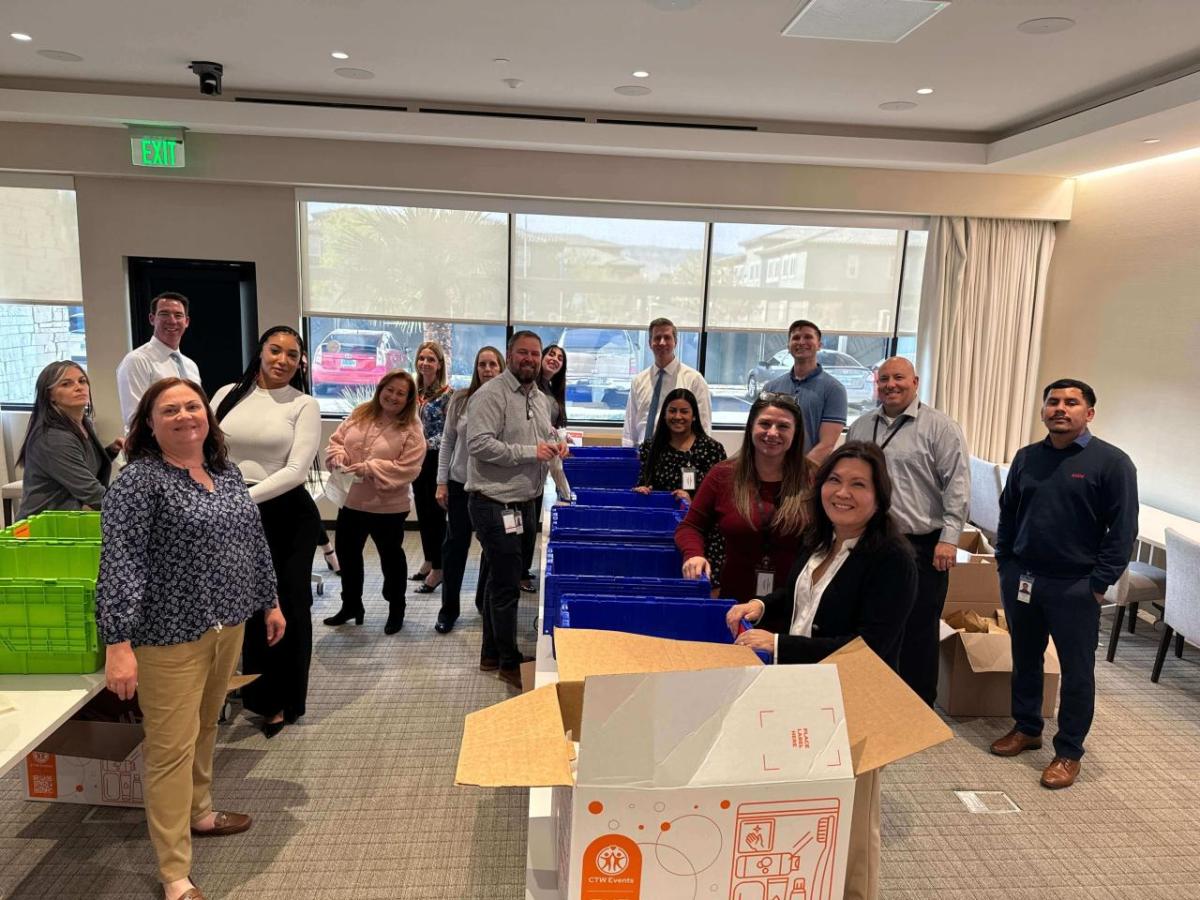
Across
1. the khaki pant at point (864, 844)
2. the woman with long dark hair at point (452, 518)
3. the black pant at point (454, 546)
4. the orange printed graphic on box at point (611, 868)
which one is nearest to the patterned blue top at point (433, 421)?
the woman with long dark hair at point (452, 518)

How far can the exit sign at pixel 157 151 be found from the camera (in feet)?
17.6

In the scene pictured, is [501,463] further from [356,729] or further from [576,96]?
[576,96]

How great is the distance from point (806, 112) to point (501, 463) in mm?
3511

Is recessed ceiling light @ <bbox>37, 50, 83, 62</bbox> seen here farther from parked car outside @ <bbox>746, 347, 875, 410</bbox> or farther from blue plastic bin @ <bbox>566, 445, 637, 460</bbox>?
parked car outside @ <bbox>746, 347, 875, 410</bbox>

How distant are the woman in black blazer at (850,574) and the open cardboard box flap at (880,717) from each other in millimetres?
435

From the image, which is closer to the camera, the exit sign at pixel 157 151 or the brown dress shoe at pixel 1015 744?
the brown dress shoe at pixel 1015 744

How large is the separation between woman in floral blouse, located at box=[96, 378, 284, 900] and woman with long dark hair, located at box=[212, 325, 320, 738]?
2.05 ft

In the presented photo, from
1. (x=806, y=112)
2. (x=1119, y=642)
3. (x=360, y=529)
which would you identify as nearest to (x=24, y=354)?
(x=360, y=529)

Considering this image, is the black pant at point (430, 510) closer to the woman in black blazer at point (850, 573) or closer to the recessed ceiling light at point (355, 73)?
the recessed ceiling light at point (355, 73)

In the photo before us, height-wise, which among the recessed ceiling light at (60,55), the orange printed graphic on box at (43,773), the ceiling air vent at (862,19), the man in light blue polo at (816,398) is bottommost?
the orange printed graphic on box at (43,773)

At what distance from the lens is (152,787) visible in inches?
82.5

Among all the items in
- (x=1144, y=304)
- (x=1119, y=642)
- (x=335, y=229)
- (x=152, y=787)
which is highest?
(x=335, y=229)

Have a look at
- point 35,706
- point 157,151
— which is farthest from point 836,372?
point 35,706

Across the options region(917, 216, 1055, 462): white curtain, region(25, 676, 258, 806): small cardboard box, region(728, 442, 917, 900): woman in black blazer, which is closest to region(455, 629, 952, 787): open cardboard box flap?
region(728, 442, 917, 900): woman in black blazer
